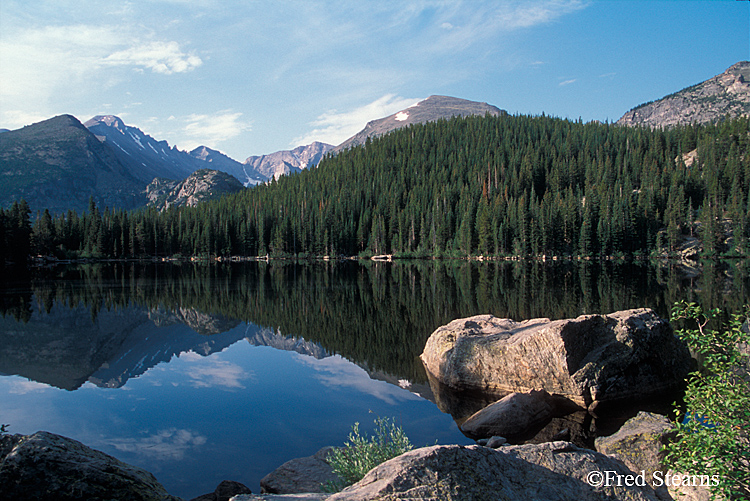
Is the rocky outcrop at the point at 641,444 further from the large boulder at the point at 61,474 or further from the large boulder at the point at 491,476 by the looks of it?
the large boulder at the point at 61,474

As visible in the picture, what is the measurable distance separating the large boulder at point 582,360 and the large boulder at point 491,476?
6.42m

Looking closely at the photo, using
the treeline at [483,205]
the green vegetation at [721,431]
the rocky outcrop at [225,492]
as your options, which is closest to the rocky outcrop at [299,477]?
the rocky outcrop at [225,492]

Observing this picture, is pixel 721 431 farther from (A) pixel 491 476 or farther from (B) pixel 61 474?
(B) pixel 61 474

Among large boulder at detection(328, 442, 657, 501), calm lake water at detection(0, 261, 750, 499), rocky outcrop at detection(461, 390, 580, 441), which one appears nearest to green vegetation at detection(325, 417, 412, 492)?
large boulder at detection(328, 442, 657, 501)

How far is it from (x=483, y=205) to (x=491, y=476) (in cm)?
11180

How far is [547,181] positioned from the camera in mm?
142375

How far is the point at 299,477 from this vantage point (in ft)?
25.3

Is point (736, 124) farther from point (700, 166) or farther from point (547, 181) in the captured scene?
point (547, 181)

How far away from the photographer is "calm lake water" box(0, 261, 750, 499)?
33.4 ft

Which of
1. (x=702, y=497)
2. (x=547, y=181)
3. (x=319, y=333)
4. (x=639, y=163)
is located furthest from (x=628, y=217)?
(x=702, y=497)

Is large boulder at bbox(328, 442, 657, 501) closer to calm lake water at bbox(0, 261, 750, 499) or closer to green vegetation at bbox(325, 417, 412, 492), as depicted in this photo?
green vegetation at bbox(325, 417, 412, 492)

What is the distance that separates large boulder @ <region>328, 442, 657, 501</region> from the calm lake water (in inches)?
206

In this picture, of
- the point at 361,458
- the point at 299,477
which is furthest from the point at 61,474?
the point at 361,458

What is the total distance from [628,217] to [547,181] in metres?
45.4
